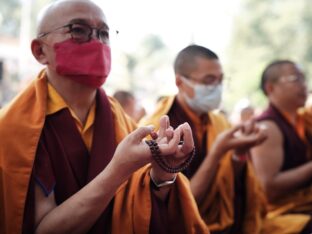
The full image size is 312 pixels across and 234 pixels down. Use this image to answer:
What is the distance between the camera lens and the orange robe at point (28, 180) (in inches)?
71.4

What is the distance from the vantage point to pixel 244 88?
58.7 ft

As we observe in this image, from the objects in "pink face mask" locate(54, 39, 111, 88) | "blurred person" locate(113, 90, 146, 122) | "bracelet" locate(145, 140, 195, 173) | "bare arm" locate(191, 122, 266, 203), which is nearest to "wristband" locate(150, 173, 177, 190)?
"bracelet" locate(145, 140, 195, 173)

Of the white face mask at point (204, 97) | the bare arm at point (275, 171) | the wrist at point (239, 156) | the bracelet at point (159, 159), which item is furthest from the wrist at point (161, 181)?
the bare arm at point (275, 171)

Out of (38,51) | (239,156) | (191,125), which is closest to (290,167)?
(239,156)

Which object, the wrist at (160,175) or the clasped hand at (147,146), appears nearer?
the clasped hand at (147,146)

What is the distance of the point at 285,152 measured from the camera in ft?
11.8

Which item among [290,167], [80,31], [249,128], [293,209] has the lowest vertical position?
[293,209]

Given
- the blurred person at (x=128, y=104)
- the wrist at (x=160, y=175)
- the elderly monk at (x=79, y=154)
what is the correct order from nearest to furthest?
the elderly monk at (x=79, y=154), the wrist at (x=160, y=175), the blurred person at (x=128, y=104)

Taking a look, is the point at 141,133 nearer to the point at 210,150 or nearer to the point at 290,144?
the point at 210,150

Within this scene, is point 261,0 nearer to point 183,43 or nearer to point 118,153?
point 183,43

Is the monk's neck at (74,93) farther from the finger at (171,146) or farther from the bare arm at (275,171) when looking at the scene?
the bare arm at (275,171)

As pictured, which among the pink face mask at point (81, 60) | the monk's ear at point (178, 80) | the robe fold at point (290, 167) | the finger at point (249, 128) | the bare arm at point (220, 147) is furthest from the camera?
the robe fold at point (290, 167)

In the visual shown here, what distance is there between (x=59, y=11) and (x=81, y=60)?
24 cm

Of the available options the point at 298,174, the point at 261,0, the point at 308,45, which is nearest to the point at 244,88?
the point at 308,45
